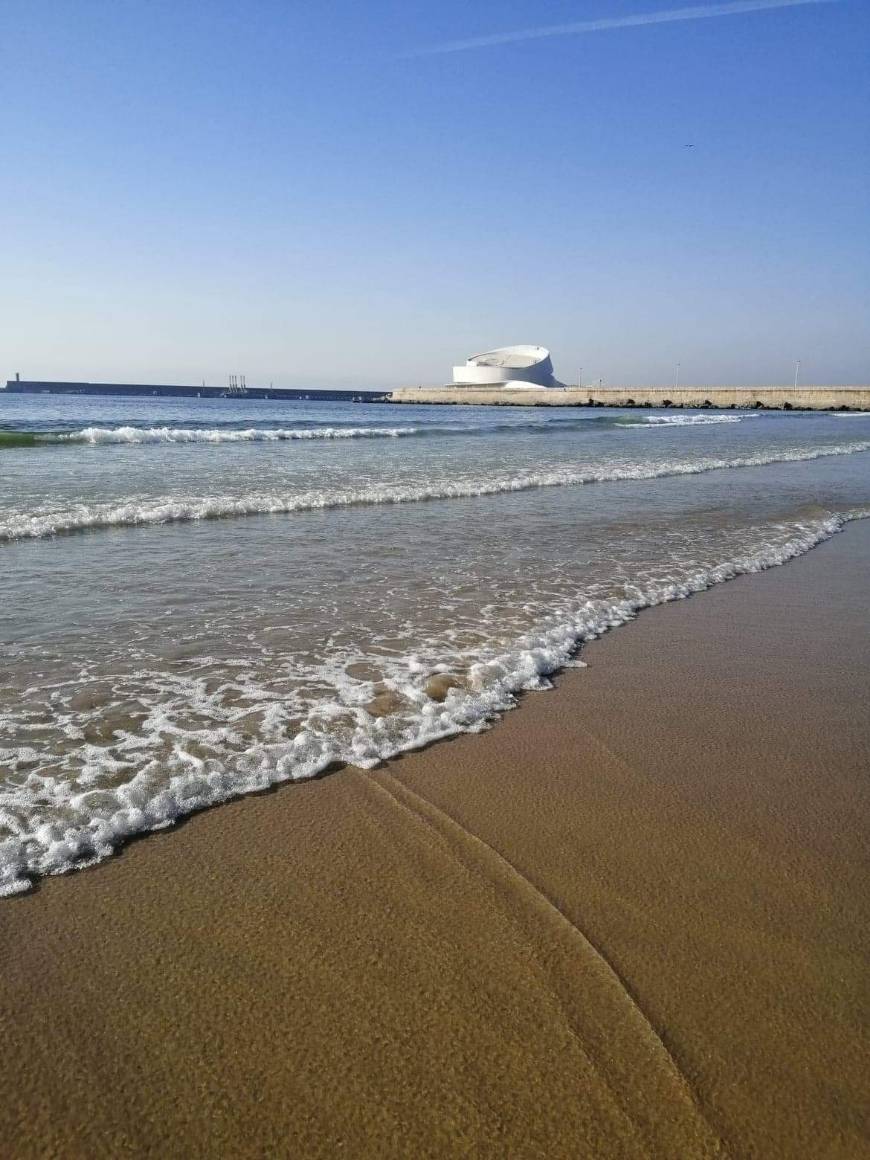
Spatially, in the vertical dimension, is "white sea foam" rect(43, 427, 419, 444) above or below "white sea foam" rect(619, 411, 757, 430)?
below

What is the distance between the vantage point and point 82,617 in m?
4.99

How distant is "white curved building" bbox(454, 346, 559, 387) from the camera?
359 ft

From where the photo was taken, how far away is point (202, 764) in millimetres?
2992

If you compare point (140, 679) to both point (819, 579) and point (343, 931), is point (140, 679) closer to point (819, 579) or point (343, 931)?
point (343, 931)

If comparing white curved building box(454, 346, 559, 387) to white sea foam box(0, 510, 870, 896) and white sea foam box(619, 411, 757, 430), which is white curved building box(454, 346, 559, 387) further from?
white sea foam box(0, 510, 870, 896)

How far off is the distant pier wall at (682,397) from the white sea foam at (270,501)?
65046 mm

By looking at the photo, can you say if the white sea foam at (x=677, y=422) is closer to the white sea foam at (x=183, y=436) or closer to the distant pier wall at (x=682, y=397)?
the white sea foam at (x=183, y=436)

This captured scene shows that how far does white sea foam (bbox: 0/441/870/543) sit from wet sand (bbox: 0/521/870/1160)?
662 cm

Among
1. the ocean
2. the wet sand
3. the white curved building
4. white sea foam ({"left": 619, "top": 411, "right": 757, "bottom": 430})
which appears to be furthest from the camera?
the white curved building

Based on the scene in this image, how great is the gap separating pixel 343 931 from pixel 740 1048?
1.01 m

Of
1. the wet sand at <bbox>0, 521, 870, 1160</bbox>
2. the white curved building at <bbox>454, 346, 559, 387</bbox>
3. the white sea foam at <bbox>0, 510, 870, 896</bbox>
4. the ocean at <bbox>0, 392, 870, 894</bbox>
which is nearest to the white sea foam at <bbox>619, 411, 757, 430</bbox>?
the ocean at <bbox>0, 392, 870, 894</bbox>

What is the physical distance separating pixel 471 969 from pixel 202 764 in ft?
4.83

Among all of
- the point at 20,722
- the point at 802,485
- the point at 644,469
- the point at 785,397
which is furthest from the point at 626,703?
the point at 785,397

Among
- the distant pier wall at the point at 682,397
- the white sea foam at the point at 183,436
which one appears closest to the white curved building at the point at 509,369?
the distant pier wall at the point at 682,397
